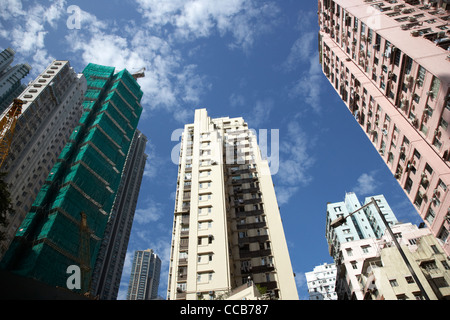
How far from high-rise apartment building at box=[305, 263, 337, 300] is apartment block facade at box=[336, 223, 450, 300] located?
47113 millimetres

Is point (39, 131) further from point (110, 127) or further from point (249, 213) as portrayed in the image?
point (249, 213)

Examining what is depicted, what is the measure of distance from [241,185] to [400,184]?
2138cm

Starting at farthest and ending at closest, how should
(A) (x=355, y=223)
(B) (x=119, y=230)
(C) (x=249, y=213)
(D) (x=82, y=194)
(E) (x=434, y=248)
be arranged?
(B) (x=119, y=230) → (A) (x=355, y=223) → (D) (x=82, y=194) → (C) (x=249, y=213) → (E) (x=434, y=248)

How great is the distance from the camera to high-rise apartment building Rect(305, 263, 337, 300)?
8972 centimetres

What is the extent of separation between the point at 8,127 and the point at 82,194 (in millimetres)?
17454

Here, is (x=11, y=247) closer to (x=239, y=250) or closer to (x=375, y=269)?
(x=239, y=250)

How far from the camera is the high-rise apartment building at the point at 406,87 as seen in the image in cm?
2453

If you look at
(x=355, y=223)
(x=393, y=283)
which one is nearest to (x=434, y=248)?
(x=393, y=283)

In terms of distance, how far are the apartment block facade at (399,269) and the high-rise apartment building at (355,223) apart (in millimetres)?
9184

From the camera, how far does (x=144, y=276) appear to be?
414 feet

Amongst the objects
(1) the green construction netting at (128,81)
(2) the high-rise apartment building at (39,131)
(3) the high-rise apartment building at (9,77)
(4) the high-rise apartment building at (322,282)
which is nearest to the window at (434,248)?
(4) the high-rise apartment building at (322,282)

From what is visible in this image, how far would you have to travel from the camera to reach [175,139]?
46000 millimetres
